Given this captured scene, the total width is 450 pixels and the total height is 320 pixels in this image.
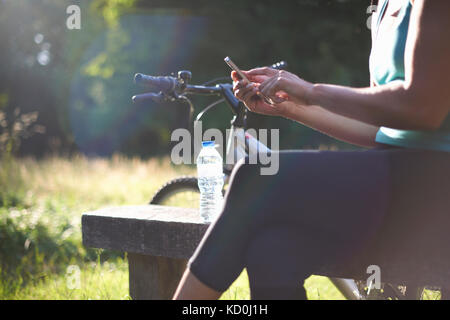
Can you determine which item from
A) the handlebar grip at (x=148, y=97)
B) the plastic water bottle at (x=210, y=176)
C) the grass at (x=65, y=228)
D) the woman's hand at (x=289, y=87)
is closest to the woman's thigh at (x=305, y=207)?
the woman's hand at (x=289, y=87)

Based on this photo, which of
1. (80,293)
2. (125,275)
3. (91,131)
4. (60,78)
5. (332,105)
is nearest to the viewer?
(332,105)

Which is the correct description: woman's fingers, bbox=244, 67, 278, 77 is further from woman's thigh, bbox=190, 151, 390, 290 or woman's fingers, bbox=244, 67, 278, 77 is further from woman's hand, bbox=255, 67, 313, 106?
woman's thigh, bbox=190, 151, 390, 290

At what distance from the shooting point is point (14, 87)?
19.0 metres

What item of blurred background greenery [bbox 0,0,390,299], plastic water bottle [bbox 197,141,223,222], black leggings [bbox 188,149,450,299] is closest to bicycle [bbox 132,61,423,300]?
plastic water bottle [bbox 197,141,223,222]

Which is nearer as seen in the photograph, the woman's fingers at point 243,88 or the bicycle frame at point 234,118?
the woman's fingers at point 243,88

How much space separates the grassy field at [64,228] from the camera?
3.09 metres

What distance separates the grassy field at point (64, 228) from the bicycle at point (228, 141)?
0.36 metres

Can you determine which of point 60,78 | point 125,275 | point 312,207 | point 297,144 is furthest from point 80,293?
point 60,78

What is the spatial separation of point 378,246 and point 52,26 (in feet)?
76.0

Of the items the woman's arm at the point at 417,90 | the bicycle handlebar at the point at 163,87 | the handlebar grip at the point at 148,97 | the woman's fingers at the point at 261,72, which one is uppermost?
the bicycle handlebar at the point at 163,87

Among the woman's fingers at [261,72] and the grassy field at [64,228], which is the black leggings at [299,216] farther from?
the grassy field at [64,228]

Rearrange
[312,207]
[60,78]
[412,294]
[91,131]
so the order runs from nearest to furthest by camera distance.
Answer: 1. [312,207]
2. [412,294]
3. [91,131]
4. [60,78]

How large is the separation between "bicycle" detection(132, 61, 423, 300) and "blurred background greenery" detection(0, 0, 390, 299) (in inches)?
13.5

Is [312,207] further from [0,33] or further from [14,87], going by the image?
[0,33]
